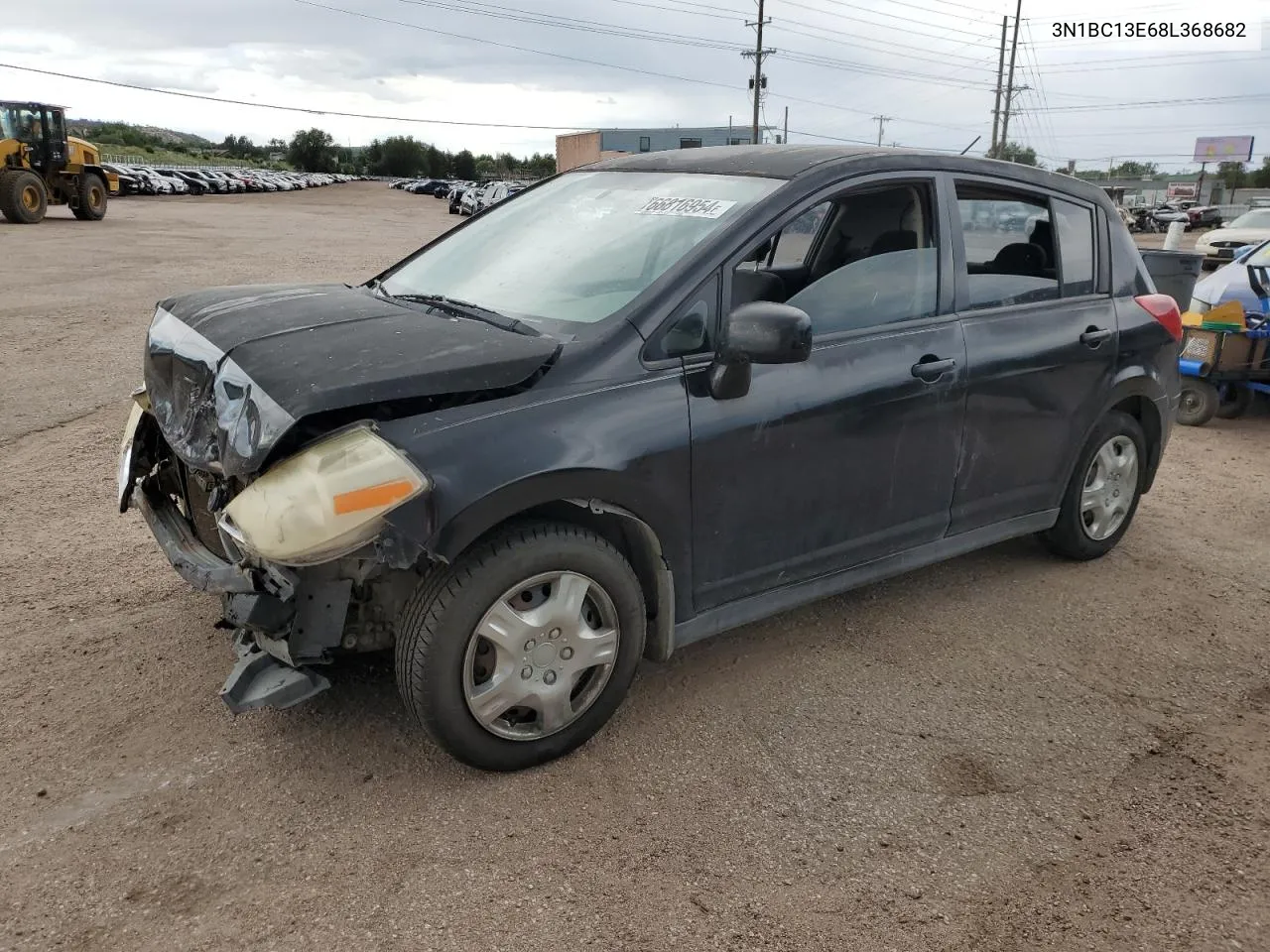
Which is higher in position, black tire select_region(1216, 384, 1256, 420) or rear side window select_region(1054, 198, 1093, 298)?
rear side window select_region(1054, 198, 1093, 298)

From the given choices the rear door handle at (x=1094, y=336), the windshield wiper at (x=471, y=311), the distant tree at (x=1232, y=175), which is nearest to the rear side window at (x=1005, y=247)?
the rear door handle at (x=1094, y=336)

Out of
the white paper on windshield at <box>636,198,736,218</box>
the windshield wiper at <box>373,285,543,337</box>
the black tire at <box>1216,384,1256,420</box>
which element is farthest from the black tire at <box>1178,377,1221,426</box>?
the windshield wiper at <box>373,285,543,337</box>

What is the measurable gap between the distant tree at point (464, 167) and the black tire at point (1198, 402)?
122756 mm

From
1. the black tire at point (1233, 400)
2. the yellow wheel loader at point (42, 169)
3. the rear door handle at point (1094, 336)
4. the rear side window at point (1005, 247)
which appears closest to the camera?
the rear side window at point (1005, 247)

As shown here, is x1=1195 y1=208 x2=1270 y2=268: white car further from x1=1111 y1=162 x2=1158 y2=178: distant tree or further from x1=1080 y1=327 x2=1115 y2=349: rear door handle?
x1=1111 y1=162 x2=1158 y2=178: distant tree

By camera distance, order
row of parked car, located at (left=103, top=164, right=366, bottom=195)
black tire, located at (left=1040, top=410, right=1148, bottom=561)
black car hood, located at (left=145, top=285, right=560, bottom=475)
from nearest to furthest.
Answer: black car hood, located at (left=145, top=285, right=560, bottom=475)
black tire, located at (left=1040, top=410, right=1148, bottom=561)
row of parked car, located at (left=103, top=164, right=366, bottom=195)

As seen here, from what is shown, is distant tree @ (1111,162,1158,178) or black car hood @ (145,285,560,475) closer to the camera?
black car hood @ (145,285,560,475)

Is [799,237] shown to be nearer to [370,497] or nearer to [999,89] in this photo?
[370,497]

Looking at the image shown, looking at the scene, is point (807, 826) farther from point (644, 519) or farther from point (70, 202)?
point (70, 202)

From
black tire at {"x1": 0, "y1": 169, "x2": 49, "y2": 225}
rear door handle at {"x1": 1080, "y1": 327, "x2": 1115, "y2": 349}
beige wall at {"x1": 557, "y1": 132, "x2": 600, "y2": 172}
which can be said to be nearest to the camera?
rear door handle at {"x1": 1080, "y1": 327, "x2": 1115, "y2": 349}

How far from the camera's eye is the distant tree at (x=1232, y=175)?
9006 centimetres

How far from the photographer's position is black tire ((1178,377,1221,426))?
7699 mm

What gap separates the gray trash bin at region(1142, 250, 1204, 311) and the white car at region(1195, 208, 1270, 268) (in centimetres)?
1177

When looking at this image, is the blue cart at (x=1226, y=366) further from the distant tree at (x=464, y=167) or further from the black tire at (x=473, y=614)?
the distant tree at (x=464, y=167)
